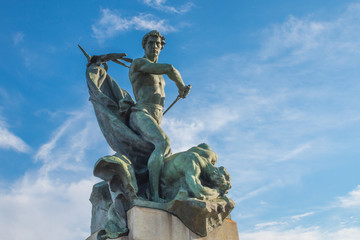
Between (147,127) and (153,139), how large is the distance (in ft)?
0.85

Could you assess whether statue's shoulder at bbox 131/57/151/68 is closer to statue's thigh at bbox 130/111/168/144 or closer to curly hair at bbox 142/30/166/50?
curly hair at bbox 142/30/166/50

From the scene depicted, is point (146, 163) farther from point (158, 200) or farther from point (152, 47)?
point (152, 47)

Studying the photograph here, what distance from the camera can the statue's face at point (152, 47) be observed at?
311 inches

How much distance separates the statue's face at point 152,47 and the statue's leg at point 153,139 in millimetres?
1255

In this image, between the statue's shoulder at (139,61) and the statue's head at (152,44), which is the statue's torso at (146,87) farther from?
the statue's head at (152,44)

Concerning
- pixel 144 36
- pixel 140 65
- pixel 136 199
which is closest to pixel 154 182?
pixel 136 199

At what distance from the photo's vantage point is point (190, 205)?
6.04 metres

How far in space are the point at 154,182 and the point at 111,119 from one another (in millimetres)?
1502

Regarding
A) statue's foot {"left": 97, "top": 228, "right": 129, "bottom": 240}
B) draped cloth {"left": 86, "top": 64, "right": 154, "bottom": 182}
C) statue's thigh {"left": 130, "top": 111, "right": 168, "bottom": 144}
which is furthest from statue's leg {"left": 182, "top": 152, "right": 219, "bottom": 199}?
statue's foot {"left": 97, "top": 228, "right": 129, "bottom": 240}

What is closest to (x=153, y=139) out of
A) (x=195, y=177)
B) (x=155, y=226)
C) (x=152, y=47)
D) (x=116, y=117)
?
(x=116, y=117)

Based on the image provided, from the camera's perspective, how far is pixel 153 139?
6984 mm

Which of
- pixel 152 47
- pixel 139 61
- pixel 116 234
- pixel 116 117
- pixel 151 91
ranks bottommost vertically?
pixel 116 234

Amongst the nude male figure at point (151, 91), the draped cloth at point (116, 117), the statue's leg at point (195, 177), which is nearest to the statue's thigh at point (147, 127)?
the nude male figure at point (151, 91)

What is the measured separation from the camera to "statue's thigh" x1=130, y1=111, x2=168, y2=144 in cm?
699
